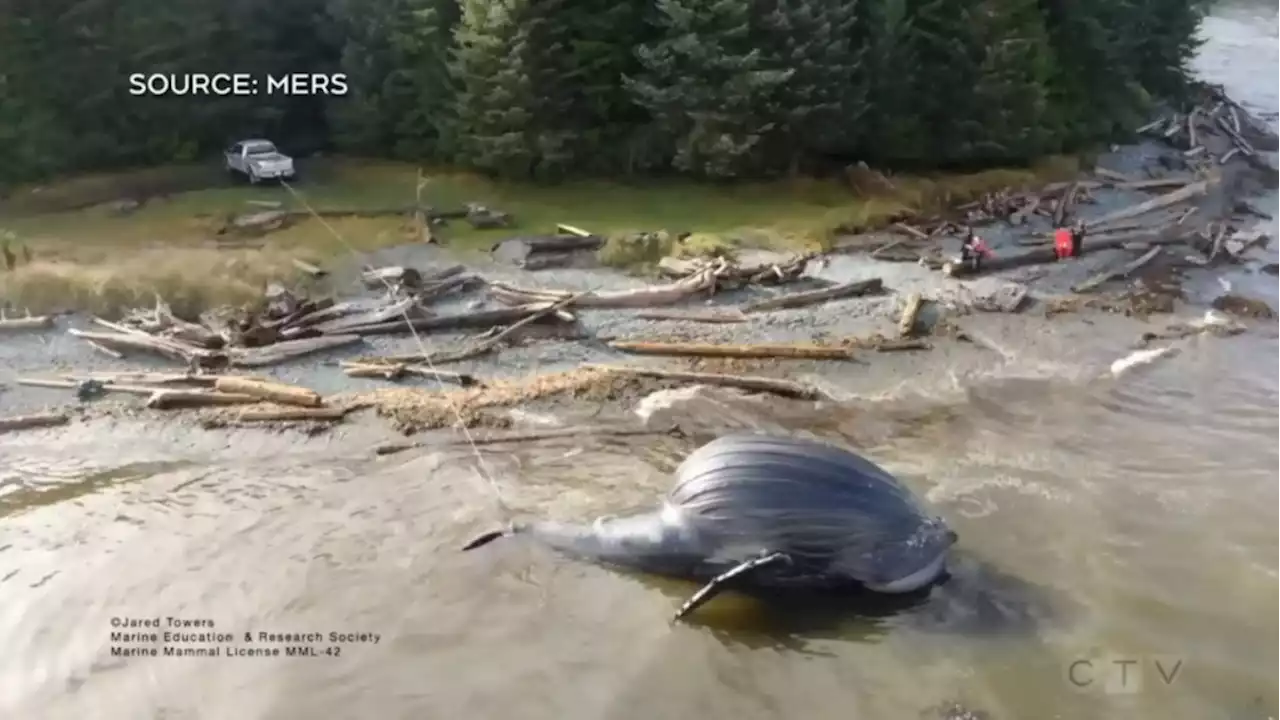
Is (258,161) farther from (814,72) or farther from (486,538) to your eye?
(486,538)

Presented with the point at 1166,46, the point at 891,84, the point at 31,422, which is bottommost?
the point at 31,422

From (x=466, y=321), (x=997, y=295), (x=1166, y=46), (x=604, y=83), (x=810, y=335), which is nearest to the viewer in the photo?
(x=466, y=321)

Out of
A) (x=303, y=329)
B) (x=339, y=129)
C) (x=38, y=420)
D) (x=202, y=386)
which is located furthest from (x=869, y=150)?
(x=38, y=420)

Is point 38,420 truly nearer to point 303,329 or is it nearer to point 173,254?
point 303,329

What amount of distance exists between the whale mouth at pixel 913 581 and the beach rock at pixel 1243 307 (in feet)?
15.9

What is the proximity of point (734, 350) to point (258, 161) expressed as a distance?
5.00 meters

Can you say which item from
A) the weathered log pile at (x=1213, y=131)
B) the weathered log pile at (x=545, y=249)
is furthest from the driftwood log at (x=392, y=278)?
the weathered log pile at (x=1213, y=131)

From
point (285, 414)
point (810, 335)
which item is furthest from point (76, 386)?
point (810, 335)

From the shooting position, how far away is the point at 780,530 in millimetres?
5254

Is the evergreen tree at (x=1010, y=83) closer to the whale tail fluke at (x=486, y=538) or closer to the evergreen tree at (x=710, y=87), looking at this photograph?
the evergreen tree at (x=710, y=87)

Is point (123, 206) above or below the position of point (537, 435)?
above

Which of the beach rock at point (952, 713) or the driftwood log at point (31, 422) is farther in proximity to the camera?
the driftwood log at point (31, 422)

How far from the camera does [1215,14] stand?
1563 cm

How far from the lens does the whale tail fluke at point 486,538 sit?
221 inches
